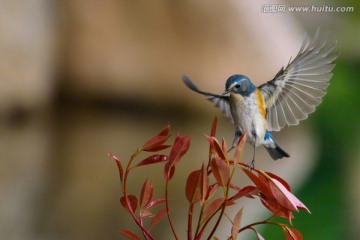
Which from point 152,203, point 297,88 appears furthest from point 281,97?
point 152,203

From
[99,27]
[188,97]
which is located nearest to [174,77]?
[188,97]

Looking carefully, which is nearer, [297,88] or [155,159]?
[155,159]

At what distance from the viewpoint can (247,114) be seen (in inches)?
31.5

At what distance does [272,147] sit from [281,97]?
0.33 feet

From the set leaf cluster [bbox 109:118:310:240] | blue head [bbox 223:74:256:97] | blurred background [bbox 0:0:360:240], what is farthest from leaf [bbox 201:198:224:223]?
blurred background [bbox 0:0:360:240]

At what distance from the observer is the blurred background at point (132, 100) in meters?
1.07

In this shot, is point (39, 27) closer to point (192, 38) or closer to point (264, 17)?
point (192, 38)

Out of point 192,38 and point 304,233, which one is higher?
point 192,38

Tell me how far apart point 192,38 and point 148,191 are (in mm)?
536

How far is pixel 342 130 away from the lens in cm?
110

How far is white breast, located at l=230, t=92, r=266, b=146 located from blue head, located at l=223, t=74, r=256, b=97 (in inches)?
0.4

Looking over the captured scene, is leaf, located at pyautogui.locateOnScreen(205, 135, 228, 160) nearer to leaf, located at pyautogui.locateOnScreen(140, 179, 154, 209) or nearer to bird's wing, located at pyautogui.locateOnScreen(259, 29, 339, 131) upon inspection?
leaf, located at pyautogui.locateOnScreen(140, 179, 154, 209)

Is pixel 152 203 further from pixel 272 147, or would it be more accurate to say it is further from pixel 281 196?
pixel 272 147

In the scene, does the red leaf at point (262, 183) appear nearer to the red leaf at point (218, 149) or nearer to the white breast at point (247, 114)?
the red leaf at point (218, 149)
